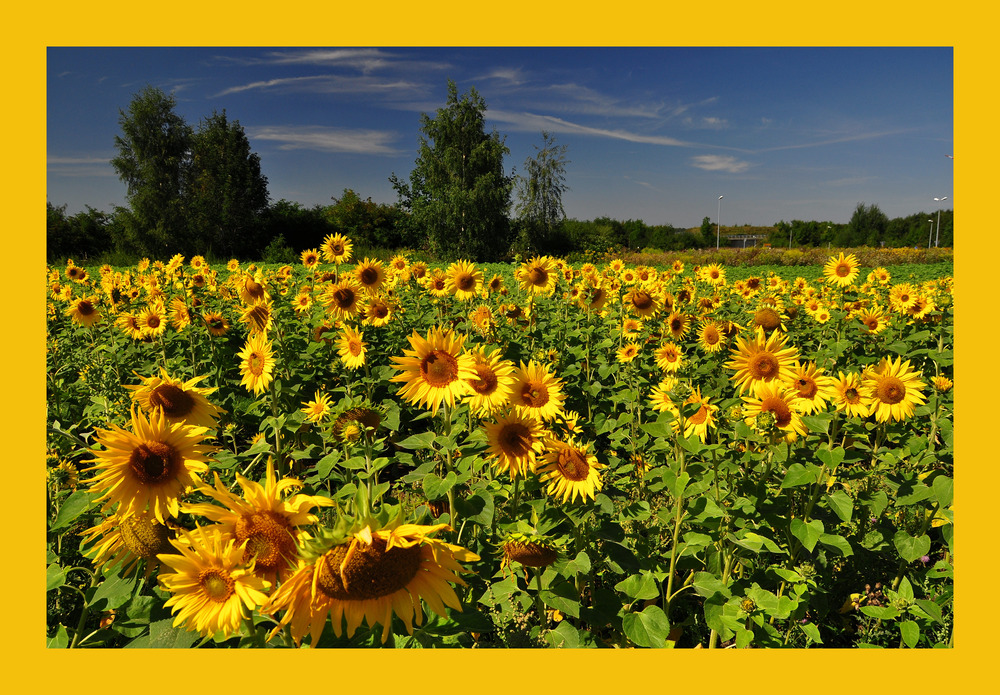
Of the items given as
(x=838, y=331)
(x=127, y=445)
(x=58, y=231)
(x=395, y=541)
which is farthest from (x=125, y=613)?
(x=58, y=231)

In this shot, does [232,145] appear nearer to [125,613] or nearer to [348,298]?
[348,298]

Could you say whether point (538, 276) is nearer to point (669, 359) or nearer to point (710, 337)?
point (669, 359)

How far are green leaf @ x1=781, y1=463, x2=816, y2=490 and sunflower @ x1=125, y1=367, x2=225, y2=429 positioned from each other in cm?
245

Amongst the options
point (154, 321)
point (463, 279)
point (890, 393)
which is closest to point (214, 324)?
point (154, 321)

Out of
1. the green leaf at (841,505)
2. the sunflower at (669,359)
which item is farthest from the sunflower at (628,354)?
the green leaf at (841,505)

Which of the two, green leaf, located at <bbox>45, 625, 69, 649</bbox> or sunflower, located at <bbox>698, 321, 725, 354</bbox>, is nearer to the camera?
green leaf, located at <bbox>45, 625, 69, 649</bbox>

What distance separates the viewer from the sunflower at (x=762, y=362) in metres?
2.63

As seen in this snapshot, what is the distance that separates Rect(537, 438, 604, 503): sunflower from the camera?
2.01 m

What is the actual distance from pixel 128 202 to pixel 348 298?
22.6 m

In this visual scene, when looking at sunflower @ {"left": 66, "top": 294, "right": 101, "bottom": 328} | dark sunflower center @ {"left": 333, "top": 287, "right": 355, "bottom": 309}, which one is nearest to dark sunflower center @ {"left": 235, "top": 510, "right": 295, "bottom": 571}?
dark sunflower center @ {"left": 333, "top": 287, "right": 355, "bottom": 309}

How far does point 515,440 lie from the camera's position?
6.68ft

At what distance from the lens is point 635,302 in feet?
17.7

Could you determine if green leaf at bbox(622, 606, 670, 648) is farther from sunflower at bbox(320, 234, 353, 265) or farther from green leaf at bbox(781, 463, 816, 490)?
sunflower at bbox(320, 234, 353, 265)

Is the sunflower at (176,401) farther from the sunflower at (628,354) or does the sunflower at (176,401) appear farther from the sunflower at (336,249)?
the sunflower at (336,249)
